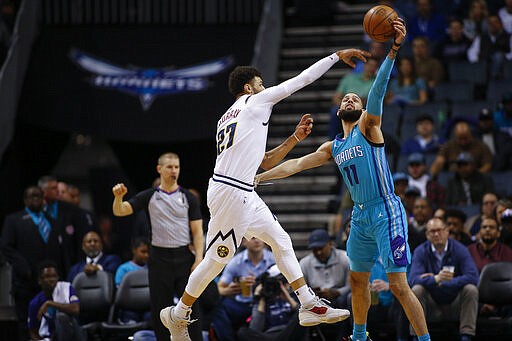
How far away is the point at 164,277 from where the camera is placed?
40.0 ft

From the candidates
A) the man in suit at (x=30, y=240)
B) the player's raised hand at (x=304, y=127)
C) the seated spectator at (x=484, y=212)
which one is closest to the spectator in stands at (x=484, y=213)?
the seated spectator at (x=484, y=212)

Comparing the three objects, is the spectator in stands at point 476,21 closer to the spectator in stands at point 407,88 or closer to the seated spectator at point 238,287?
the spectator in stands at point 407,88

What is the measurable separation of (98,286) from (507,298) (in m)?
5.13

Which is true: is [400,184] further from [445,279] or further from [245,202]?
[245,202]

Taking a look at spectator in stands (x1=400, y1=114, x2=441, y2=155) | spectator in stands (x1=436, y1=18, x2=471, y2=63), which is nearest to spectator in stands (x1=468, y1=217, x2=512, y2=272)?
spectator in stands (x1=400, y1=114, x2=441, y2=155)

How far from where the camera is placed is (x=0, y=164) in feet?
60.8

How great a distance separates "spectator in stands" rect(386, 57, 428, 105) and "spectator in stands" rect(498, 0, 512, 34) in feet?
5.94

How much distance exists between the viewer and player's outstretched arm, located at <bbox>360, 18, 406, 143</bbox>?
1038cm

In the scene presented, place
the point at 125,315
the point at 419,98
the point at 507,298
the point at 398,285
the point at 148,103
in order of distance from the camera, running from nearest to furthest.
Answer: the point at 398,285 → the point at 507,298 → the point at 125,315 → the point at 419,98 → the point at 148,103

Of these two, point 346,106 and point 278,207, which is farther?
point 278,207

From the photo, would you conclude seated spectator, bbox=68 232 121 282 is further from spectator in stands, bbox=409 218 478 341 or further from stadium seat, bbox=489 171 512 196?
stadium seat, bbox=489 171 512 196

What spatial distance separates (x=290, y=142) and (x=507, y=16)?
8.46 metres

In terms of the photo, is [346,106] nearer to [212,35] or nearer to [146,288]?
[146,288]

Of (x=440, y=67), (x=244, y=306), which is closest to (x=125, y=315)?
(x=244, y=306)
